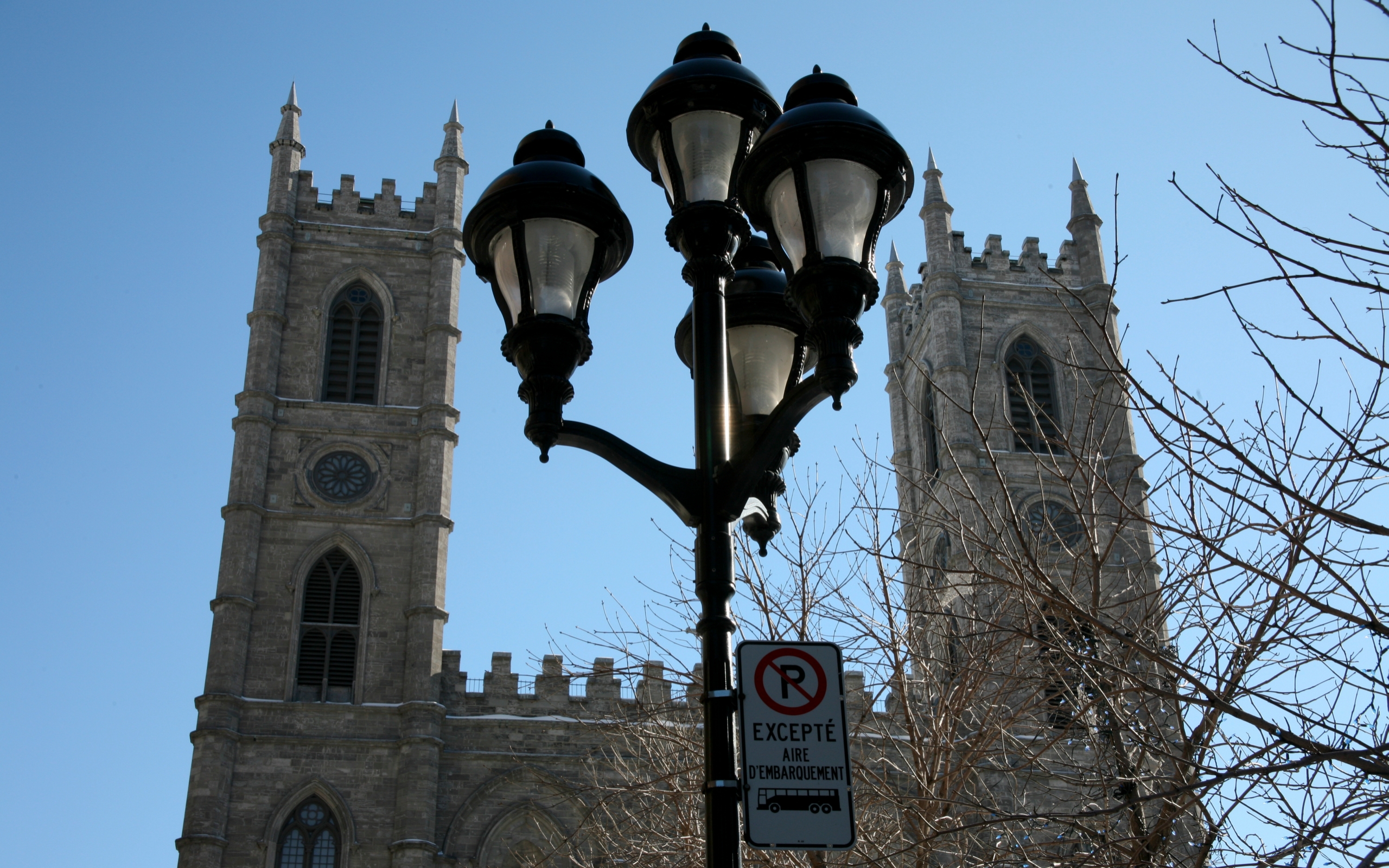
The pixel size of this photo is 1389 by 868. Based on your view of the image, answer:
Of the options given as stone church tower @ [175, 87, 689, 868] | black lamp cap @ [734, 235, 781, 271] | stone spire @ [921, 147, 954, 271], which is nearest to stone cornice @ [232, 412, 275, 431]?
stone church tower @ [175, 87, 689, 868]

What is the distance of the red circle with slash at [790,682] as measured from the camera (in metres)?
5.08

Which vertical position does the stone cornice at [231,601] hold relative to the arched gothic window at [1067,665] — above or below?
above

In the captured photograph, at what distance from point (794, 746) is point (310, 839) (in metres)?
24.0

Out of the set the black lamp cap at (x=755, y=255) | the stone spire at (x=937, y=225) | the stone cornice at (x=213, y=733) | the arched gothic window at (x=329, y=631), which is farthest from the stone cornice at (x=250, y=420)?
the black lamp cap at (x=755, y=255)

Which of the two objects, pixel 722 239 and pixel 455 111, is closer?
pixel 722 239

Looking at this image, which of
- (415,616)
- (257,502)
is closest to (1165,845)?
(415,616)

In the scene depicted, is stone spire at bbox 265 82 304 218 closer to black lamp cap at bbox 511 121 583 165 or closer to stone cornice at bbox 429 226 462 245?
stone cornice at bbox 429 226 462 245

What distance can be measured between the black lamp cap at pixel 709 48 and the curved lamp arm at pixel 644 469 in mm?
1877

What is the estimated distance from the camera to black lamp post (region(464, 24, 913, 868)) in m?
5.49

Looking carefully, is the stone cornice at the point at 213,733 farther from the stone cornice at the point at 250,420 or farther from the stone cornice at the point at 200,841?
the stone cornice at the point at 250,420

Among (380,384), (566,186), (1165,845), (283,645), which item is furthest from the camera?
(380,384)

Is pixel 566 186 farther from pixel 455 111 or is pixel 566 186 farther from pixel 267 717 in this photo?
pixel 455 111

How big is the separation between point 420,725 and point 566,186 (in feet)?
75.2

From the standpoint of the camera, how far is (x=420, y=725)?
2744 cm
